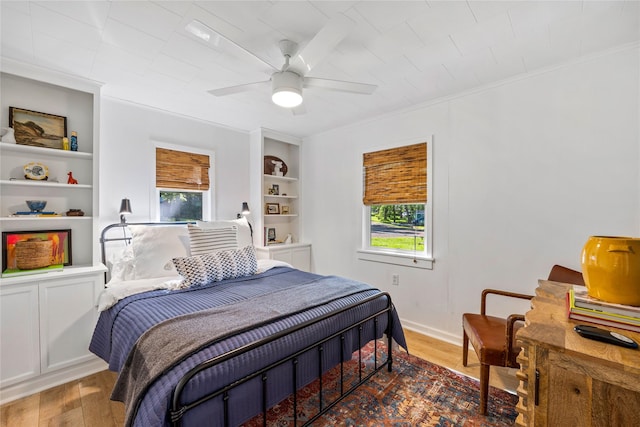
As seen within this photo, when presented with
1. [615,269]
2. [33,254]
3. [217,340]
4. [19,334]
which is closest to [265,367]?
[217,340]

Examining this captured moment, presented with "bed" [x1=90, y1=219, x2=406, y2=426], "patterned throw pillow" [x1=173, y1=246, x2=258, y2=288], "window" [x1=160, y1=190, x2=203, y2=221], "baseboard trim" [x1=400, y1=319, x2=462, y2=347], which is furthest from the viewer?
"window" [x1=160, y1=190, x2=203, y2=221]

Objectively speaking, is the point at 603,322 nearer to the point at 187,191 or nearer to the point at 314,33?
the point at 314,33

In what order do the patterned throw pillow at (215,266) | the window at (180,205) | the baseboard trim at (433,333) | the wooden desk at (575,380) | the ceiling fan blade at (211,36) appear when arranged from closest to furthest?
the wooden desk at (575,380) → the ceiling fan blade at (211,36) → the patterned throw pillow at (215,266) → the baseboard trim at (433,333) → the window at (180,205)

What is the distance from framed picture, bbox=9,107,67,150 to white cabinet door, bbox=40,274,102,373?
1.20 m

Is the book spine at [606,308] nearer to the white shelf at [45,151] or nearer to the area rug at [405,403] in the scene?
the area rug at [405,403]

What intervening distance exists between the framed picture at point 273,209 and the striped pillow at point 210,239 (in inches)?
49.1

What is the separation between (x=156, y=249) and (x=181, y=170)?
3.92 feet

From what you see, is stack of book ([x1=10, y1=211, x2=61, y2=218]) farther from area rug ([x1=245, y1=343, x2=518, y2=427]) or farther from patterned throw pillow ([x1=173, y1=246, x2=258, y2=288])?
area rug ([x1=245, y1=343, x2=518, y2=427])

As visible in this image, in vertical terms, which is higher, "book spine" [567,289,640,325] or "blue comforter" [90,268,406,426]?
"book spine" [567,289,640,325]

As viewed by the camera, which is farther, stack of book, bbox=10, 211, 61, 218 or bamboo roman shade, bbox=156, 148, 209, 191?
bamboo roman shade, bbox=156, 148, 209, 191

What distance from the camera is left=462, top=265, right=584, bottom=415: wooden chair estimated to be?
1772 mm

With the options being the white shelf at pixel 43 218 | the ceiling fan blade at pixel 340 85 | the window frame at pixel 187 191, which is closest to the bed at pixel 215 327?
the white shelf at pixel 43 218

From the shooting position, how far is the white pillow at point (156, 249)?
8.08ft

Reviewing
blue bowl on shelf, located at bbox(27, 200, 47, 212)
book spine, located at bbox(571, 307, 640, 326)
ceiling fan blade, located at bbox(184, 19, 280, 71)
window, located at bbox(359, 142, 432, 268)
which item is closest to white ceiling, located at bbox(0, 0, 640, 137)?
ceiling fan blade, located at bbox(184, 19, 280, 71)
